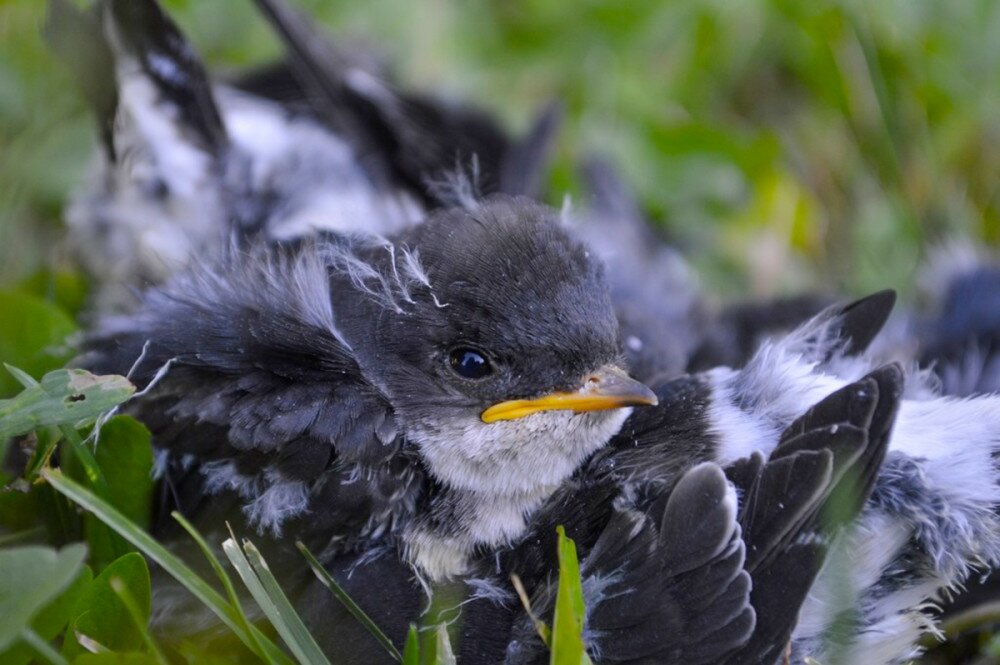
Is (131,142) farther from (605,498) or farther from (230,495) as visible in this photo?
(605,498)

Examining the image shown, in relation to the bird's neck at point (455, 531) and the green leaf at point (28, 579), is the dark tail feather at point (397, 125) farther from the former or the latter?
the green leaf at point (28, 579)

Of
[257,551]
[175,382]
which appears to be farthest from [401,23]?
[257,551]

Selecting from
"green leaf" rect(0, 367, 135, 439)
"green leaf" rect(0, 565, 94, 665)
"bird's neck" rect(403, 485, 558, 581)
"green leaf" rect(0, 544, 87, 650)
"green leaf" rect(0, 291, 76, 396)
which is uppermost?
"green leaf" rect(0, 367, 135, 439)

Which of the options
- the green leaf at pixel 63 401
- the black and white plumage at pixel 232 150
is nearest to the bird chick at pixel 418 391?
the green leaf at pixel 63 401

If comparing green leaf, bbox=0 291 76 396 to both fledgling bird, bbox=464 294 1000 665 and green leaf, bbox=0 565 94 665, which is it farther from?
fledgling bird, bbox=464 294 1000 665

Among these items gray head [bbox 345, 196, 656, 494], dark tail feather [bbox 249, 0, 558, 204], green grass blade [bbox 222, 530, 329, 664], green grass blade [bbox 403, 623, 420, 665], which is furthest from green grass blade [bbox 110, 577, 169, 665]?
dark tail feather [bbox 249, 0, 558, 204]

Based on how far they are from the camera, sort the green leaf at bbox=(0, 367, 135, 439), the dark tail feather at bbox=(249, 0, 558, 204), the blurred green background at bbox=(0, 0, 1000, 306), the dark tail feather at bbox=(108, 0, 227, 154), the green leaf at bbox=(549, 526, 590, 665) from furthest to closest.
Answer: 1. the blurred green background at bbox=(0, 0, 1000, 306)
2. the dark tail feather at bbox=(249, 0, 558, 204)
3. the dark tail feather at bbox=(108, 0, 227, 154)
4. the green leaf at bbox=(0, 367, 135, 439)
5. the green leaf at bbox=(549, 526, 590, 665)

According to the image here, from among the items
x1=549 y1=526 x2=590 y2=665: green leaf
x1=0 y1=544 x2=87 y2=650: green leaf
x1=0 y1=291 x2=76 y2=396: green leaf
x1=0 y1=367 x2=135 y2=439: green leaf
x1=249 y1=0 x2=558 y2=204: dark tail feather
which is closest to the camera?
x1=0 y1=544 x2=87 y2=650: green leaf
